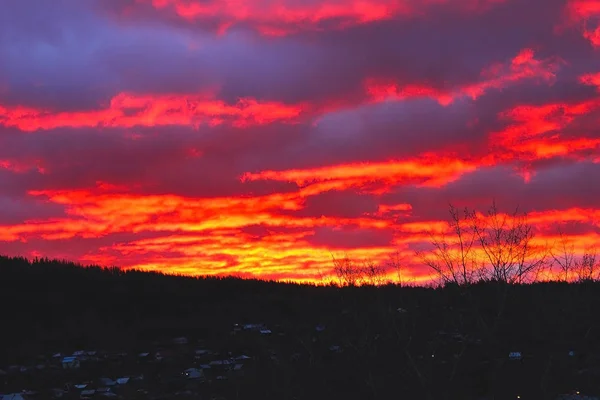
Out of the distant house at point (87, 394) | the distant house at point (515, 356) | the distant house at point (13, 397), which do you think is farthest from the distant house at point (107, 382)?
the distant house at point (515, 356)

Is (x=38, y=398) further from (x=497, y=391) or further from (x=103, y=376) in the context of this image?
(x=497, y=391)

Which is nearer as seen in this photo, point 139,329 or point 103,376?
point 103,376

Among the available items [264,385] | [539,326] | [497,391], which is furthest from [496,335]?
[264,385]

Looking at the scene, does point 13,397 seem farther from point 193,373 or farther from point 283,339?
point 283,339

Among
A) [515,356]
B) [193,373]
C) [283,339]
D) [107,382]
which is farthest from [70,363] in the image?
[515,356]

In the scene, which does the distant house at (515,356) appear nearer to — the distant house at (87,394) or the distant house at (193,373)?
the distant house at (193,373)

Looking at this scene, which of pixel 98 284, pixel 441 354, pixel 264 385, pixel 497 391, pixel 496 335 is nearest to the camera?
pixel 497 391

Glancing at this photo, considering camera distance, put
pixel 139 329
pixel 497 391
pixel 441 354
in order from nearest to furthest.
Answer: pixel 497 391, pixel 441 354, pixel 139 329
